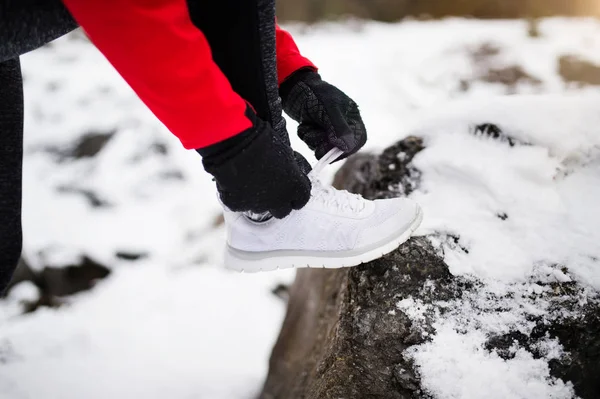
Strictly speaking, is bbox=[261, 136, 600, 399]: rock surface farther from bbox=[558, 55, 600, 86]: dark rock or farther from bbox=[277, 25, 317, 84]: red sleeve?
bbox=[558, 55, 600, 86]: dark rock

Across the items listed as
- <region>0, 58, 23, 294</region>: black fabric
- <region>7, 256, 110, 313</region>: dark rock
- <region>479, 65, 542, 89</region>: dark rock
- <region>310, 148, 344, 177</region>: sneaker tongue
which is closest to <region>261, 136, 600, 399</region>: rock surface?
<region>310, 148, 344, 177</region>: sneaker tongue

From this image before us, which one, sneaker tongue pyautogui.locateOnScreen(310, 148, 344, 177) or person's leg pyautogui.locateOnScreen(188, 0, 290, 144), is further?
sneaker tongue pyautogui.locateOnScreen(310, 148, 344, 177)

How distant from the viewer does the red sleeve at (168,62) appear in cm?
51

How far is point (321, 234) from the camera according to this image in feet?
3.00

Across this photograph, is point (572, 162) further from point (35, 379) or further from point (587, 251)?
point (35, 379)

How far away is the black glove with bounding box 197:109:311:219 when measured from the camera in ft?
2.15

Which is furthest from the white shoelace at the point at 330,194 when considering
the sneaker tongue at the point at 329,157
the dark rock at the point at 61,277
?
the dark rock at the point at 61,277

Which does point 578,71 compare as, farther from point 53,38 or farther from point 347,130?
point 53,38

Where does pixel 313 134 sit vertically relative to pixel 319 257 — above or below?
above

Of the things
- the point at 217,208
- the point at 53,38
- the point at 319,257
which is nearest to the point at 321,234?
the point at 319,257

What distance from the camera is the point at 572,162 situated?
3.54 feet

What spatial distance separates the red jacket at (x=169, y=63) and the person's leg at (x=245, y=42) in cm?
11

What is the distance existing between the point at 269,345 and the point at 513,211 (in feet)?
3.06

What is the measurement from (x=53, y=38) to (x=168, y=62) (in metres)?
0.20
